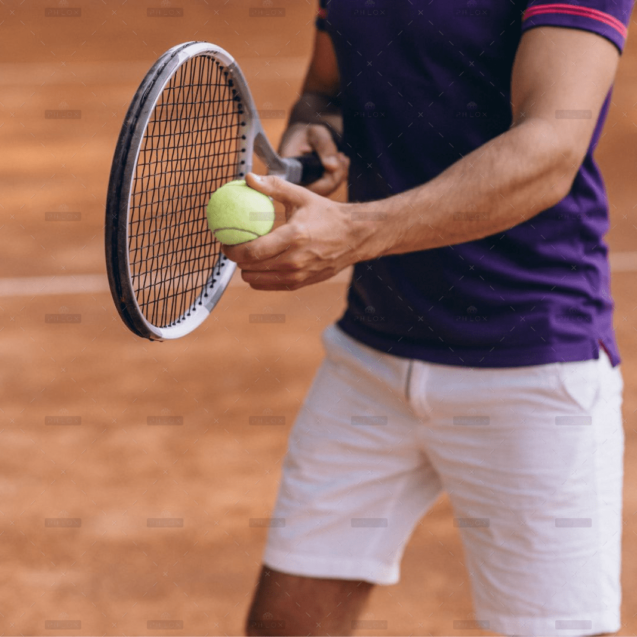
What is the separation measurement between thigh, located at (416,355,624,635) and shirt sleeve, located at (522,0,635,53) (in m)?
0.58

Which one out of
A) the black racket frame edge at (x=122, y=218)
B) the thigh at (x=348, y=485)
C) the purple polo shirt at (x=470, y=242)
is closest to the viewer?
the black racket frame edge at (x=122, y=218)

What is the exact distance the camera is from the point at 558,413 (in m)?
1.81

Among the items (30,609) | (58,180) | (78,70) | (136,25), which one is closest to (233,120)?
(30,609)

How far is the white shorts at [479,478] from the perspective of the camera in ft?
5.94

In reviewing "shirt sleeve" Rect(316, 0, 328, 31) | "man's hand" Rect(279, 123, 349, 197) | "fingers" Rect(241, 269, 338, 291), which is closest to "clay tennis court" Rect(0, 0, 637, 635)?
"fingers" Rect(241, 269, 338, 291)

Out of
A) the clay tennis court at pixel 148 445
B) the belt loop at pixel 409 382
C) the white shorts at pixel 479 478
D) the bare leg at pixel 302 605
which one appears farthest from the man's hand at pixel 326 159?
the clay tennis court at pixel 148 445

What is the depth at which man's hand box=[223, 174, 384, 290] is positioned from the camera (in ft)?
5.03

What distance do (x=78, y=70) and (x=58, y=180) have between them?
4.20 m

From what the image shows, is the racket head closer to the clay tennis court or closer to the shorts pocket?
the shorts pocket

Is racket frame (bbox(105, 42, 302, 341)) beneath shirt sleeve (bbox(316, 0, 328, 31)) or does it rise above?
beneath

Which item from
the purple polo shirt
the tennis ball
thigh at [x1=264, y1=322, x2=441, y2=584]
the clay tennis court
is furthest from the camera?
the clay tennis court

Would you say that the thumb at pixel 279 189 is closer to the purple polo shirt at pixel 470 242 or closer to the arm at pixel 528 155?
the arm at pixel 528 155

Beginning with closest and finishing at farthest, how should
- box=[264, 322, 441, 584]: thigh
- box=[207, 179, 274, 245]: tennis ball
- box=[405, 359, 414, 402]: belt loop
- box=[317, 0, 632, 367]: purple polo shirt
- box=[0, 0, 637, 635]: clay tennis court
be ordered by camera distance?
box=[207, 179, 274, 245]: tennis ball, box=[317, 0, 632, 367]: purple polo shirt, box=[405, 359, 414, 402]: belt loop, box=[264, 322, 441, 584]: thigh, box=[0, 0, 637, 635]: clay tennis court

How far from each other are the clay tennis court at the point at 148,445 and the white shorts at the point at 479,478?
0.21 m
